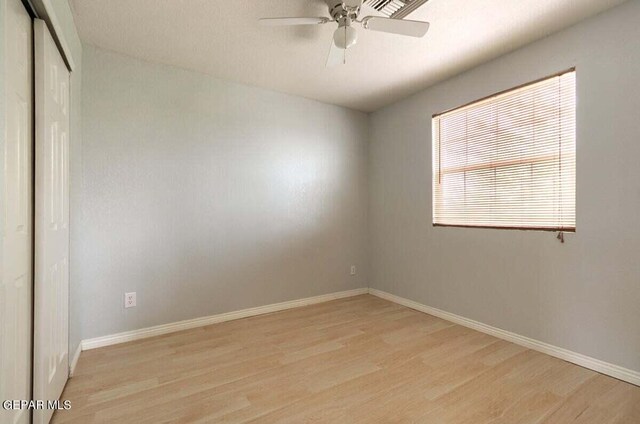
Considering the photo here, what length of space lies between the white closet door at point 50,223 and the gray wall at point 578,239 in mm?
2944

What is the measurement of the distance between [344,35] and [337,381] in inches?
84.2

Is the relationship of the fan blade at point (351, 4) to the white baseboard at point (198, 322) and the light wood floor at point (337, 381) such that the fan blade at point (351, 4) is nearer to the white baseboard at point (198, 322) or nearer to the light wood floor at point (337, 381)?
the light wood floor at point (337, 381)

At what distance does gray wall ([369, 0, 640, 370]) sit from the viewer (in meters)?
1.82

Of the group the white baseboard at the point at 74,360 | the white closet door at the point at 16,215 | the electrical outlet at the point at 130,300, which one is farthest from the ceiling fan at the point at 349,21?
the white baseboard at the point at 74,360

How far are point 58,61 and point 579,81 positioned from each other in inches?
126

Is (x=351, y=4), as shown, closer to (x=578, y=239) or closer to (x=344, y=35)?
(x=344, y=35)

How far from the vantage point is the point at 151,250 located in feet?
8.28

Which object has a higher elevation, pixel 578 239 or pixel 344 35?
pixel 344 35

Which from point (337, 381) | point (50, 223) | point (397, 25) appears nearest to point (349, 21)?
point (397, 25)

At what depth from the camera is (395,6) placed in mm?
1879

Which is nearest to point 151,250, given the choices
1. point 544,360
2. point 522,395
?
point 522,395

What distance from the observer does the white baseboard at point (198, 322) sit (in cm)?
232

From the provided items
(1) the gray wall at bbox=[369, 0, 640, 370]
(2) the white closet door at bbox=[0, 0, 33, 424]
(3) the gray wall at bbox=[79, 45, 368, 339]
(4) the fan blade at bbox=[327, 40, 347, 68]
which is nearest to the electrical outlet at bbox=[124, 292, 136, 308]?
(3) the gray wall at bbox=[79, 45, 368, 339]

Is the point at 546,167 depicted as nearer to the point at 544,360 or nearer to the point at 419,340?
the point at 544,360
